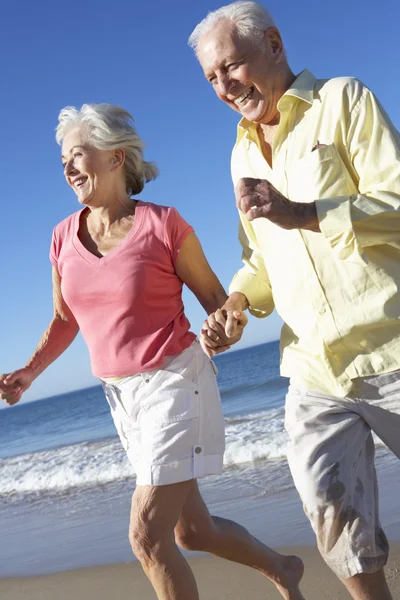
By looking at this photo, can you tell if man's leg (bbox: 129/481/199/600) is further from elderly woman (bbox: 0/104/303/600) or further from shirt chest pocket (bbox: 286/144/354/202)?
shirt chest pocket (bbox: 286/144/354/202)

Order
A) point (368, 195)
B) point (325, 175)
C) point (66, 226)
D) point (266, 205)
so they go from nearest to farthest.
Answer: point (266, 205) < point (368, 195) < point (325, 175) < point (66, 226)

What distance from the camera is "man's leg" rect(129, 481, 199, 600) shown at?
281cm

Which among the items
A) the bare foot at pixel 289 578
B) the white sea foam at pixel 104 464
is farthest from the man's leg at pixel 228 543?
the white sea foam at pixel 104 464

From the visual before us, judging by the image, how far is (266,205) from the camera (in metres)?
2.13

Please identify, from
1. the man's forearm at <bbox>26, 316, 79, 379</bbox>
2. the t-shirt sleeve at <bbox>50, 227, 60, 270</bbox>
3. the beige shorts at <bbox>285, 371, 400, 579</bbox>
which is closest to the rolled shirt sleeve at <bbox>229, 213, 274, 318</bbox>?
the beige shorts at <bbox>285, 371, 400, 579</bbox>

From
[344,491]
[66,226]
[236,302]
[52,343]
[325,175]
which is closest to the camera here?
[325,175]

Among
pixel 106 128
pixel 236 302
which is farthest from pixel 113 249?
pixel 236 302

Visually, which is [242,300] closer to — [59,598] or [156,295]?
[156,295]

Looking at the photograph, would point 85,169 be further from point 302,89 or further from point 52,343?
point 302,89

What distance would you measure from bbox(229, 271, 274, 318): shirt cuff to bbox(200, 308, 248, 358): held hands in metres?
0.19

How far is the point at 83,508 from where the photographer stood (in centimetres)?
738

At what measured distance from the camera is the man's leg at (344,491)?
2537 mm

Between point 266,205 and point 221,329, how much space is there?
A: 63 centimetres

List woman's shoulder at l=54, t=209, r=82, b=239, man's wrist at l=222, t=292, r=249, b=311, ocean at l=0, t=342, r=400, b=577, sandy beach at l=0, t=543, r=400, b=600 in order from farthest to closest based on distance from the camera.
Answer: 1. ocean at l=0, t=342, r=400, b=577
2. sandy beach at l=0, t=543, r=400, b=600
3. woman's shoulder at l=54, t=209, r=82, b=239
4. man's wrist at l=222, t=292, r=249, b=311
